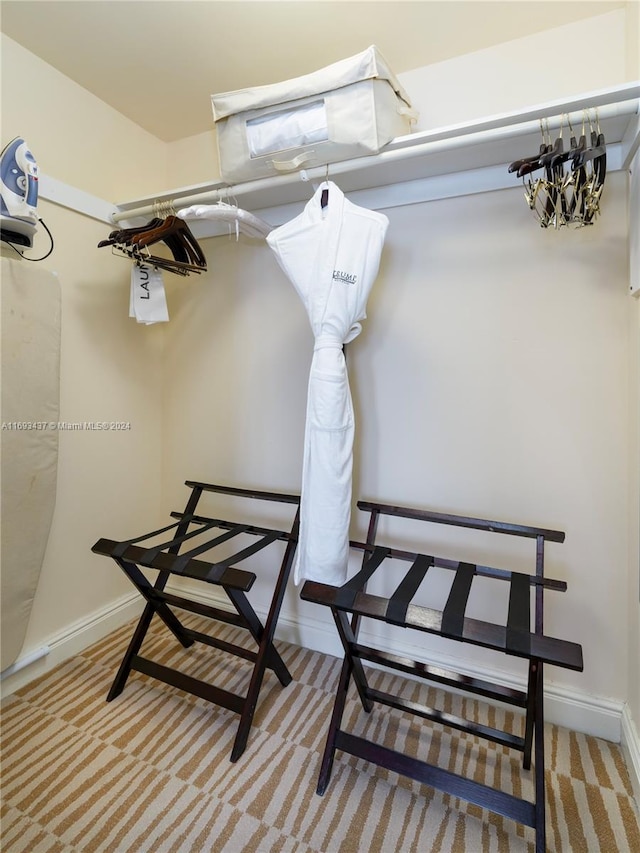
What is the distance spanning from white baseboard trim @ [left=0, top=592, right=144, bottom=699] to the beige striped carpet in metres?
0.06

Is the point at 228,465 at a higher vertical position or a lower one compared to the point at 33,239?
lower

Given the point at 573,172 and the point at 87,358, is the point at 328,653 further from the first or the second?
the point at 573,172

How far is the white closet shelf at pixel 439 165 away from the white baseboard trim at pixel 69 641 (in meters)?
1.88

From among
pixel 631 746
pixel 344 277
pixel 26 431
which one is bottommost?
pixel 631 746

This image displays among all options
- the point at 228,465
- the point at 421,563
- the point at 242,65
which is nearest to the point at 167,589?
the point at 228,465

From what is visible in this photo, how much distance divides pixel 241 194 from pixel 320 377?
2.89 ft

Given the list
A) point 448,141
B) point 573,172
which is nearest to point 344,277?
point 448,141

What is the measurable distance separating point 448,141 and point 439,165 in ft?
0.60

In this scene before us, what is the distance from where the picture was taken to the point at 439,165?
4.98 ft

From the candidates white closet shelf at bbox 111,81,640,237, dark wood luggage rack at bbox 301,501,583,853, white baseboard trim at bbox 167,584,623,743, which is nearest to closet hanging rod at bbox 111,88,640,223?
white closet shelf at bbox 111,81,640,237

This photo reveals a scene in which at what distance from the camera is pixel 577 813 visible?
122 cm

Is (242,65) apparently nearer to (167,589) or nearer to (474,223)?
(474,223)

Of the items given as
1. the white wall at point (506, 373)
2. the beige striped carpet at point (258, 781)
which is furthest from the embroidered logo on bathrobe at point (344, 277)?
the beige striped carpet at point (258, 781)

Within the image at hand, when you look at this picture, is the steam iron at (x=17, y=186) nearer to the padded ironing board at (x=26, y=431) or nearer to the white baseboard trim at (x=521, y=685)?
the padded ironing board at (x=26, y=431)
